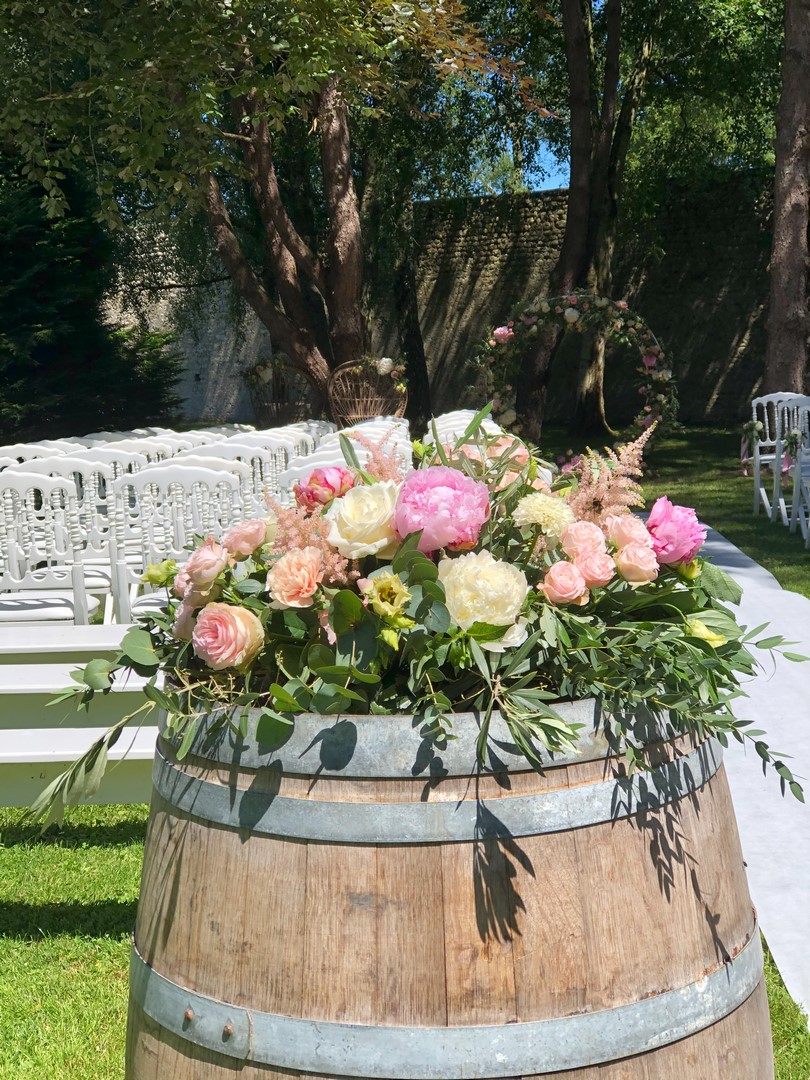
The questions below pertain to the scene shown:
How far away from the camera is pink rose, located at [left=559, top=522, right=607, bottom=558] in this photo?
1456 mm

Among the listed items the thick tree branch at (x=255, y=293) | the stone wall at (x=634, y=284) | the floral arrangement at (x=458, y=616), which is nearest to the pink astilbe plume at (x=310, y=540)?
the floral arrangement at (x=458, y=616)

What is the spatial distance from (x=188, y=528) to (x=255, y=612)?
4.41 m

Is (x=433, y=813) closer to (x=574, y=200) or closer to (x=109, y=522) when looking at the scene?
(x=109, y=522)

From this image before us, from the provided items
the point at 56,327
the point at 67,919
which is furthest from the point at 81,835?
the point at 56,327

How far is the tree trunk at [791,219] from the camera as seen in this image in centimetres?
1217

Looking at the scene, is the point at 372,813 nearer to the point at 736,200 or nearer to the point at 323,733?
the point at 323,733

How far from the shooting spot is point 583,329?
→ 544 inches

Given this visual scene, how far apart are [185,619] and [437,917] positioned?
559 mm

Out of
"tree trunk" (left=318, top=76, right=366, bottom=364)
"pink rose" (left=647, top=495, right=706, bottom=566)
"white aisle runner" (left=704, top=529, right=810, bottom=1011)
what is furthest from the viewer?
"tree trunk" (left=318, top=76, right=366, bottom=364)

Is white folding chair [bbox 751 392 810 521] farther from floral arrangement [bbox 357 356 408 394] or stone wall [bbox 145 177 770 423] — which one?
stone wall [bbox 145 177 770 423]

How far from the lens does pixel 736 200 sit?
19.5m

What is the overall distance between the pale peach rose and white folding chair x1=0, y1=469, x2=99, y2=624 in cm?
428

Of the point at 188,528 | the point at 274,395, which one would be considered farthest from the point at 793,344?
the point at 188,528

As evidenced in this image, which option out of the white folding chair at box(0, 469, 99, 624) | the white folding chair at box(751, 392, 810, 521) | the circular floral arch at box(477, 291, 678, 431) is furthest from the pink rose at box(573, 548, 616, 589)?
the circular floral arch at box(477, 291, 678, 431)
